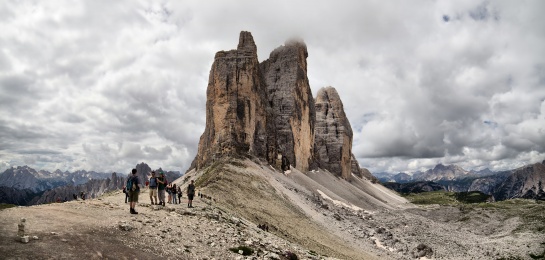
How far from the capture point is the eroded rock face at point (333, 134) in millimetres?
171500

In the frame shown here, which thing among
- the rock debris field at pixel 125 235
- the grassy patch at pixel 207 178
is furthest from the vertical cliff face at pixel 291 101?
the rock debris field at pixel 125 235

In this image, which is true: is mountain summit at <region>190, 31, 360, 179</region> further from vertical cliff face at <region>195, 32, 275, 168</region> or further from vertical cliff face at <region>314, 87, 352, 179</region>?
vertical cliff face at <region>314, 87, 352, 179</region>

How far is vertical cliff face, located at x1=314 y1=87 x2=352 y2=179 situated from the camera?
6752 inches

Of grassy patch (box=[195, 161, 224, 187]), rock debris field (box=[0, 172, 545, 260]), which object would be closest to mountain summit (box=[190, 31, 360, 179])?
grassy patch (box=[195, 161, 224, 187])

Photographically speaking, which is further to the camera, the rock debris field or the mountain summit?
the mountain summit

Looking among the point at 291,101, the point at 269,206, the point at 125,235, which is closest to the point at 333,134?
the point at 291,101

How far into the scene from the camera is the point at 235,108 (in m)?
96.8

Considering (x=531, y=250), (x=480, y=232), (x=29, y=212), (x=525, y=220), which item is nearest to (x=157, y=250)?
(x=29, y=212)

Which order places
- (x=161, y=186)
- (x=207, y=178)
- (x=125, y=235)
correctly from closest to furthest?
(x=125, y=235)
(x=161, y=186)
(x=207, y=178)

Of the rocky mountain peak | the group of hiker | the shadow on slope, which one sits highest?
the rocky mountain peak

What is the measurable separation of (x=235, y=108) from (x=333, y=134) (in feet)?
315

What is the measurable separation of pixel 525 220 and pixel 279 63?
9781cm

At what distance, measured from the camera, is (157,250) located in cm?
1731

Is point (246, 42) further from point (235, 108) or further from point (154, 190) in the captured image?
point (154, 190)
